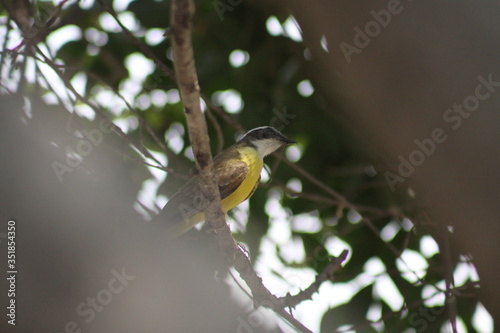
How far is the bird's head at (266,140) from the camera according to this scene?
426 centimetres

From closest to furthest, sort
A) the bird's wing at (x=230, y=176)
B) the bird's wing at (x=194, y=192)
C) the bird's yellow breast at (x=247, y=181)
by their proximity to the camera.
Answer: the bird's wing at (x=194, y=192)
the bird's wing at (x=230, y=176)
the bird's yellow breast at (x=247, y=181)

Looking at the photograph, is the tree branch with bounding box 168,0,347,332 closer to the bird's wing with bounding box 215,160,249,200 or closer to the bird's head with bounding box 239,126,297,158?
the bird's wing with bounding box 215,160,249,200

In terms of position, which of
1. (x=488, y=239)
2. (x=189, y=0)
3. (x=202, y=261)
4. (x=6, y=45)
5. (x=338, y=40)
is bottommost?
(x=488, y=239)

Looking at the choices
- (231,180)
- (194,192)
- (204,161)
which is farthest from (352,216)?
(204,161)

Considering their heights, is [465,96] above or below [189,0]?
below

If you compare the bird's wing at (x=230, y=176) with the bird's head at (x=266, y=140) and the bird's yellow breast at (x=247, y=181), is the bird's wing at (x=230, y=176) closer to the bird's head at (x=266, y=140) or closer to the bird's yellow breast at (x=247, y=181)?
the bird's yellow breast at (x=247, y=181)

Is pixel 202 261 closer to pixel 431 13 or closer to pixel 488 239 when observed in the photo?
pixel 488 239

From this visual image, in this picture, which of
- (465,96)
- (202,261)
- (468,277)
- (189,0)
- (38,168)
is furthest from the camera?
(468,277)

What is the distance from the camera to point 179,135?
4.64 m

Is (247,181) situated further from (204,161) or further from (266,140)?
(204,161)

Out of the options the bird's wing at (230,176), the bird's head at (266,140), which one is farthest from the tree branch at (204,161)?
the bird's head at (266,140)

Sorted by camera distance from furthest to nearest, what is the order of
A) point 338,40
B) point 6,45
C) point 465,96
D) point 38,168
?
point 6,45, point 38,168, point 338,40, point 465,96

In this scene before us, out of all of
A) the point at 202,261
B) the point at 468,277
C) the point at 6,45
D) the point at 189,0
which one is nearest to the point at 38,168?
the point at 202,261

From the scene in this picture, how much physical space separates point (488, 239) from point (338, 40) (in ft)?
2.49
